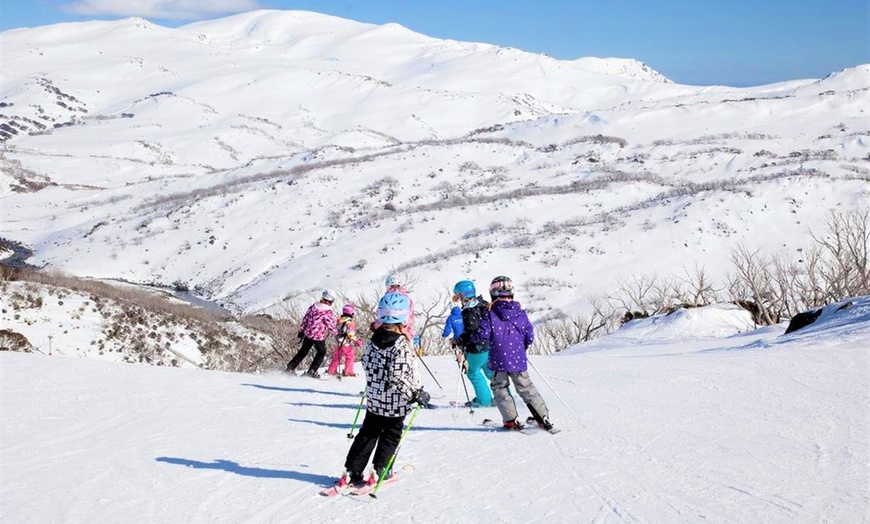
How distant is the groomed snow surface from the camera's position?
5277 millimetres

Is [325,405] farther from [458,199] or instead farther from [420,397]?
[458,199]

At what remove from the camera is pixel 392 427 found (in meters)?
5.79

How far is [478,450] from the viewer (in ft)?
23.1

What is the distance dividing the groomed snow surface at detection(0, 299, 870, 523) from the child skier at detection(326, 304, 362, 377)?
3.41 ft

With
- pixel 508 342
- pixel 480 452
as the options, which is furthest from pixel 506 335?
pixel 480 452

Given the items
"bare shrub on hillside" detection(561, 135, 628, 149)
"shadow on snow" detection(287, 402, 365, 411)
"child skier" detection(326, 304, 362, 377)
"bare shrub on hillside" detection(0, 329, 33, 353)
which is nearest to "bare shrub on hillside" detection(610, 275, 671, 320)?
"child skier" detection(326, 304, 362, 377)

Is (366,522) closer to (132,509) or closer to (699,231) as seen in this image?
(132,509)

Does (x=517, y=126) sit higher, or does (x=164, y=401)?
(x=517, y=126)

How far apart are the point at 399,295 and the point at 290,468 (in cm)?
230

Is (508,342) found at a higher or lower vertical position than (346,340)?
higher

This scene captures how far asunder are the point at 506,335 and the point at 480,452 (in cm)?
139

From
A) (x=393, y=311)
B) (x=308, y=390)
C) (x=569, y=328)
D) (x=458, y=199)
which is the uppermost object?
(x=458, y=199)

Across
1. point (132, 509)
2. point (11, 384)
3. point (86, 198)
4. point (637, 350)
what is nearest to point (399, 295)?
point (132, 509)

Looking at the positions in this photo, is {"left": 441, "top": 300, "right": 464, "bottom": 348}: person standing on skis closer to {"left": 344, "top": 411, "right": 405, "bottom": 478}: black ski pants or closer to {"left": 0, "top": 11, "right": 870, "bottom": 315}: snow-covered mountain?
{"left": 344, "top": 411, "right": 405, "bottom": 478}: black ski pants
